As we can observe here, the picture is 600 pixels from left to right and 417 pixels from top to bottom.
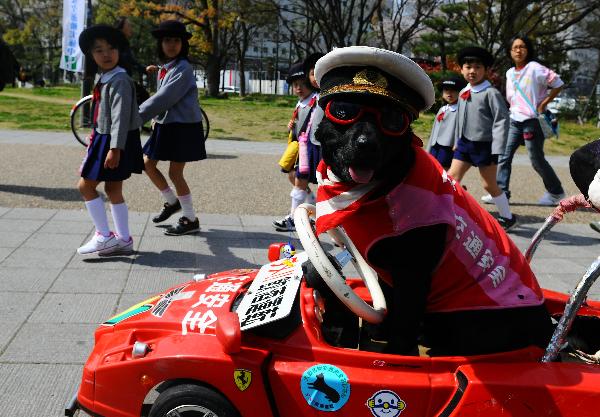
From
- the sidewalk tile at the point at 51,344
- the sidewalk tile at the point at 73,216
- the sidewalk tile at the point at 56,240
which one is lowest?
the sidewalk tile at the point at 51,344

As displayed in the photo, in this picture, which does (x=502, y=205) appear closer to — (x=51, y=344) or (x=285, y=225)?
(x=285, y=225)

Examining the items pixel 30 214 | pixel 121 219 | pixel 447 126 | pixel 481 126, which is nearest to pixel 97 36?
pixel 121 219

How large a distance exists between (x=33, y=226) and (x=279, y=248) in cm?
321

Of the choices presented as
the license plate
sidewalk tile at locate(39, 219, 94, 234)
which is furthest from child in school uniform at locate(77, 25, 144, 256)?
the license plate

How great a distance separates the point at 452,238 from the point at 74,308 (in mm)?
2292

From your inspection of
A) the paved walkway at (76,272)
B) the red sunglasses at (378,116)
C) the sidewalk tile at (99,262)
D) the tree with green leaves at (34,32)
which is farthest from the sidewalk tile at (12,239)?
the tree with green leaves at (34,32)

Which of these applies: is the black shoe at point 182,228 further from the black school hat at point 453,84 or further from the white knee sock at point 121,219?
the black school hat at point 453,84

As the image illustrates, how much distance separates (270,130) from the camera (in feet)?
48.0

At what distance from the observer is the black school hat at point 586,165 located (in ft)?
6.36

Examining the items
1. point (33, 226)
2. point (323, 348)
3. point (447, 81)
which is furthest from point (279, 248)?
point (447, 81)

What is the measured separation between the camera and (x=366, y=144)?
1.92m

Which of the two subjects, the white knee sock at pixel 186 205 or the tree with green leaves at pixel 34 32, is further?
the tree with green leaves at pixel 34 32

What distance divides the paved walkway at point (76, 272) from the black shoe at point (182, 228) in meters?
0.08

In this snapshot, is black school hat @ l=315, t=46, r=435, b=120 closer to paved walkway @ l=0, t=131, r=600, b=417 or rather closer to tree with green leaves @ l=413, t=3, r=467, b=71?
paved walkway @ l=0, t=131, r=600, b=417
